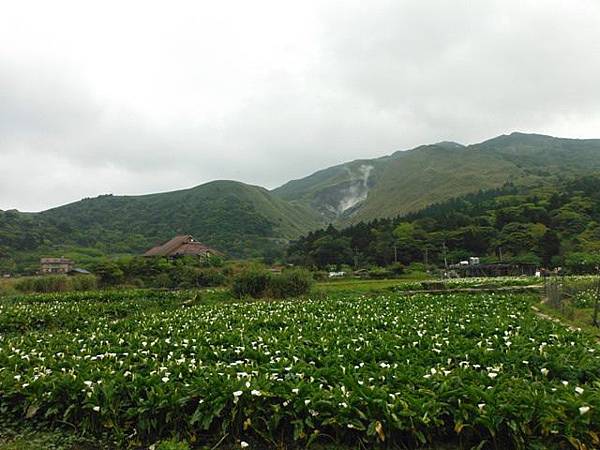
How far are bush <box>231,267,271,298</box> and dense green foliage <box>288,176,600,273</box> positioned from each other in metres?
45.2

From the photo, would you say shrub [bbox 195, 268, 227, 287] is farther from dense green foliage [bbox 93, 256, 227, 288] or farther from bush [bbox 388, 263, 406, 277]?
bush [bbox 388, 263, 406, 277]

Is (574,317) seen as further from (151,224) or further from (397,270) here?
(151,224)

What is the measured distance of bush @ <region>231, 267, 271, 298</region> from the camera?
3159cm

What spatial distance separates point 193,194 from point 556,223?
126247 mm

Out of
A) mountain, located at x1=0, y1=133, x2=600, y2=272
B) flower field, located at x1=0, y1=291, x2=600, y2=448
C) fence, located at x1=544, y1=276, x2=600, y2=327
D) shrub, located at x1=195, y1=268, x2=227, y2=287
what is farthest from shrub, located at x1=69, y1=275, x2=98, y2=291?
mountain, located at x1=0, y1=133, x2=600, y2=272

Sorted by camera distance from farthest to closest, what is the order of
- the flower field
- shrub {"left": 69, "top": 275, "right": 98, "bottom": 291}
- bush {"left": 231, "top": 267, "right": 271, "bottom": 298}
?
shrub {"left": 69, "top": 275, "right": 98, "bottom": 291} → bush {"left": 231, "top": 267, "right": 271, "bottom": 298} → the flower field

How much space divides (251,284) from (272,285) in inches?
58.9

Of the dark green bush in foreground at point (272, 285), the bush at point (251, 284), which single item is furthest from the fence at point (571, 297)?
the bush at point (251, 284)

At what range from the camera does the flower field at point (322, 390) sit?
6.06 meters

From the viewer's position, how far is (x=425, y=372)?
25.6 feet

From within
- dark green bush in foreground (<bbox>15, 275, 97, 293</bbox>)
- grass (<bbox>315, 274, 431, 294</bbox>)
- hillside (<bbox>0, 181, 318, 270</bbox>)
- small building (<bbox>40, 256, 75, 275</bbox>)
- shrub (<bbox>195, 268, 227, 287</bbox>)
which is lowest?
grass (<bbox>315, 274, 431, 294</bbox>)

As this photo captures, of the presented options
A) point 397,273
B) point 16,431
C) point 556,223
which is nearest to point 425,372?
point 16,431

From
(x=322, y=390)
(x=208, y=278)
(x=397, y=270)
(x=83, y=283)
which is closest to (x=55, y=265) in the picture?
(x=83, y=283)

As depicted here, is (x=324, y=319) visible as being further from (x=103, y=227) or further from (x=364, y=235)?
(x=103, y=227)
